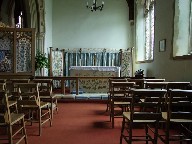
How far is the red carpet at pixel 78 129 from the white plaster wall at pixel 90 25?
579cm

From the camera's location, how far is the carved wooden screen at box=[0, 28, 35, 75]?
6.37m

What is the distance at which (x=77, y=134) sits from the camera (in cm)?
427

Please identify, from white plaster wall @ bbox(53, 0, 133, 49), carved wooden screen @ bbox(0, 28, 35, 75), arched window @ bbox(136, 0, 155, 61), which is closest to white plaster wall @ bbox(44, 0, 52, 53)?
white plaster wall @ bbox(53, 0, 133, 49)

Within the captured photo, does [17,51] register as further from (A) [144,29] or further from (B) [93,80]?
(A) [144,29]

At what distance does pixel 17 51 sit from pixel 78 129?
2.85 metres

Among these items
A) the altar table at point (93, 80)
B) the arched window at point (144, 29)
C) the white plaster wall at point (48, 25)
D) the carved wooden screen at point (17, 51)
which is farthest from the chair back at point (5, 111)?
the white plaster wall at point (48, 25)

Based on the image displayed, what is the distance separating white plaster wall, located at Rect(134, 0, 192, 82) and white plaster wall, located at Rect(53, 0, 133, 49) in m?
3.69

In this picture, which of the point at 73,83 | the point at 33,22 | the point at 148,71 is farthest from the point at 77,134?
the point at 33,22

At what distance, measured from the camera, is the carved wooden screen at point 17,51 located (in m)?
6.37

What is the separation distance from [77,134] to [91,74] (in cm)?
483

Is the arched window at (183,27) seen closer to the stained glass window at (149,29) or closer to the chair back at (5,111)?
the stained glass window at (149,29)

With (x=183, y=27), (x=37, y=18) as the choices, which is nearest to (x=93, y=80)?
(x=183, y=27)

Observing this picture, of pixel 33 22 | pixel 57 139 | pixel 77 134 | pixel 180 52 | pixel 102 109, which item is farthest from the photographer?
pixel 33 22

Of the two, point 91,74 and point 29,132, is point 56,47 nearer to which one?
point 91,74
